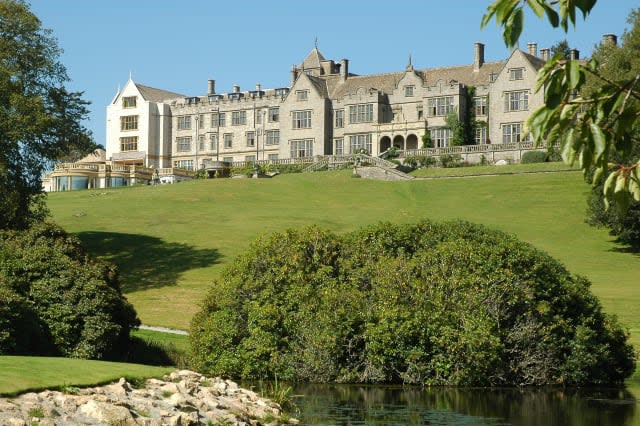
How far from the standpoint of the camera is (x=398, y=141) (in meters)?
108

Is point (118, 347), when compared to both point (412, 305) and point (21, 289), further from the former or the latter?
point (412, 305)

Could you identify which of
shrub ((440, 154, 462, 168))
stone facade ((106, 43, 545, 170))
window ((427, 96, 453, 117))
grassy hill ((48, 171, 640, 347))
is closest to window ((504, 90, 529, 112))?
stone facade ((106, 43, 545, 170))

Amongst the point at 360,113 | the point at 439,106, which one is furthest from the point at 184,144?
the point at 439,106

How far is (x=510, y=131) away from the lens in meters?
100

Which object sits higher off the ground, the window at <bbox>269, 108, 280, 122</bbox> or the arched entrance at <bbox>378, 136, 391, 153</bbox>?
the window at <bbox>269, 108, 280, 122</bbox>

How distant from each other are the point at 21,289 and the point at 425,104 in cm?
8020

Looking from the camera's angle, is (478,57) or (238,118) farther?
(238,118)

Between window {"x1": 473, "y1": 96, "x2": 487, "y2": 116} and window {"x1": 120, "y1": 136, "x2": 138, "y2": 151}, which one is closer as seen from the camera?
window {"x1": 473, "y1": 96, "x2": 487, "y2": 116}

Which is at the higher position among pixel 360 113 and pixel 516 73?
pixel 516 73

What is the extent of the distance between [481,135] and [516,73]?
7.31 m

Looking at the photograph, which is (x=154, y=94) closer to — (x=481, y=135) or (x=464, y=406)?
(x=481, y=135)

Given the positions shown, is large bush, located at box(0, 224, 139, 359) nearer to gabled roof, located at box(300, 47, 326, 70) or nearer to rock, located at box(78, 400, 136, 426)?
rock, located at box(78, 400, 136, 426)

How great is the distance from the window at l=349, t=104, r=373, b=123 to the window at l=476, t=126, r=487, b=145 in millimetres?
12535

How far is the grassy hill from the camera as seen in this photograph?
4847 centimetres
